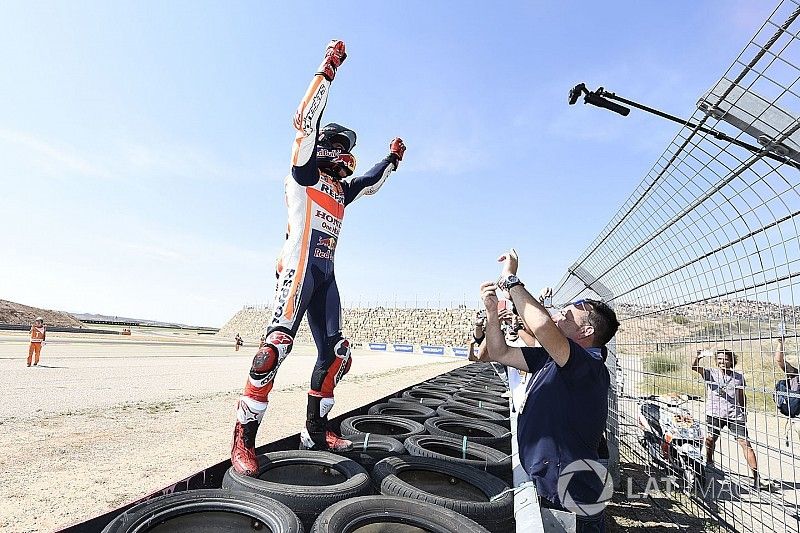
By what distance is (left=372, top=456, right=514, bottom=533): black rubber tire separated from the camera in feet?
7.72

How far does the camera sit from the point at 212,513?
214cm

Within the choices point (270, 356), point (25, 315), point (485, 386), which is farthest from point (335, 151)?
point (25, 315)

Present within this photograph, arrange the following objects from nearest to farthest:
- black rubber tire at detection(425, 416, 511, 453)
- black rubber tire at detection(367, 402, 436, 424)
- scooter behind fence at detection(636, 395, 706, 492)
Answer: black rubber tire at detection(425, 416, 511, 453) → scooter behind fence at detection(636, 395, 706, 492) → black rubber tire at detection(367, 402, 436, 424)

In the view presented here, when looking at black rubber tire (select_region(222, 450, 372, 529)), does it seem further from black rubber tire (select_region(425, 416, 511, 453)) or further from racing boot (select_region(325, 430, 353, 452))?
black rubber tire (select_region(425, 416, 511, 453))

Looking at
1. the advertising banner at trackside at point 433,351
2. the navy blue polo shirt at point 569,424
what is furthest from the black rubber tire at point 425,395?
the advertising banner at trackside at point 433,351

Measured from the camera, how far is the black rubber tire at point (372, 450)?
3206 mm

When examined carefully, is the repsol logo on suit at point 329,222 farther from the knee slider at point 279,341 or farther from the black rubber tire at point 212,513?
the black rubber tire at point 212,513

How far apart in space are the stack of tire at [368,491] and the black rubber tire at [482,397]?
1.62 meters

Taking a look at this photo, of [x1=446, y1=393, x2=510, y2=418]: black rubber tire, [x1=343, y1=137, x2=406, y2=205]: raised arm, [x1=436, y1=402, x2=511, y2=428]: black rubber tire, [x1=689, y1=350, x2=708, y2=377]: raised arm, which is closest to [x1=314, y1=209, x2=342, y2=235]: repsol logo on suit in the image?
[x1=343, y1=137, x2=406, y2=205]: raised arm

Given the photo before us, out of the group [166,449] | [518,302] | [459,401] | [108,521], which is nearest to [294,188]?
[518,302]

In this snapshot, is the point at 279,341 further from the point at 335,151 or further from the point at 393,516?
the point at 335,151

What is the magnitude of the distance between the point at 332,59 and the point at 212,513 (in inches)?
103

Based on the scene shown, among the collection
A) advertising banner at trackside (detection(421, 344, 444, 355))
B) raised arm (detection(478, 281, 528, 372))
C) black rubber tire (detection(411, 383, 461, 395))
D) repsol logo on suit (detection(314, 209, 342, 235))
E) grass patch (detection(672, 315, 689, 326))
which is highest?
repsol logo on suit (detection(314, 209, 342, 235))

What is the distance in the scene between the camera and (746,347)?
2.92 metres
